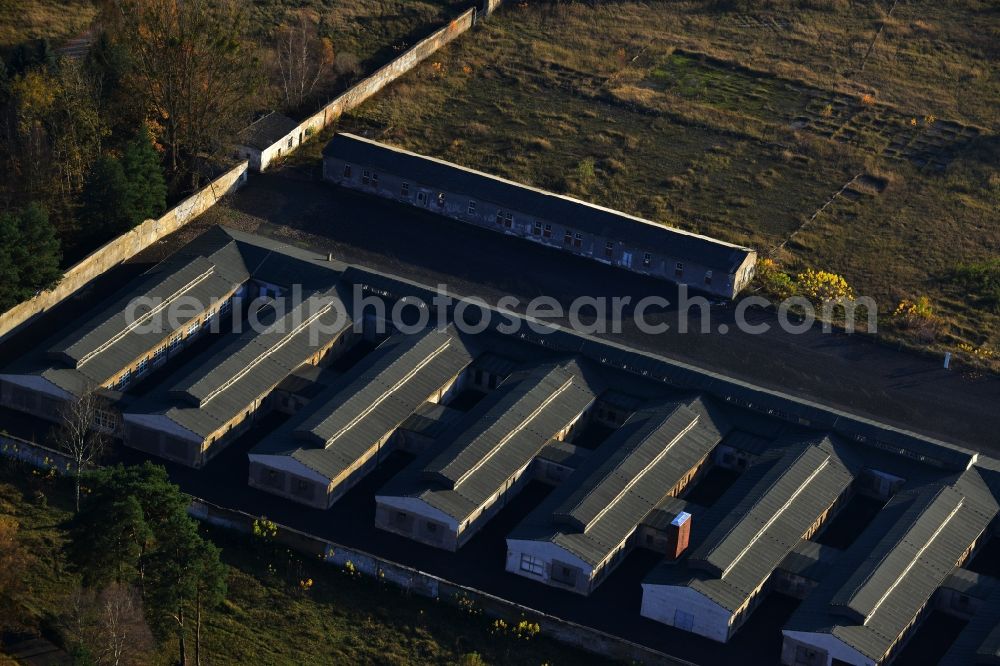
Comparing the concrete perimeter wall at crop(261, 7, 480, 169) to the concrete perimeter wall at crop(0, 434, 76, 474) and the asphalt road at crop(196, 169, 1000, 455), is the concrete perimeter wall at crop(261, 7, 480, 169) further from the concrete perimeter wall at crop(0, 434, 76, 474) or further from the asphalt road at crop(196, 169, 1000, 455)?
the concrete perimeter wall at crop(0, 434, 76, 474)

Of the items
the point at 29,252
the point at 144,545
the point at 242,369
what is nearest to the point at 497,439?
the point at 242,369

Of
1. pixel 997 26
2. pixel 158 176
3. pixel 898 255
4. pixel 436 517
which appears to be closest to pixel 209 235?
pixel 158 176

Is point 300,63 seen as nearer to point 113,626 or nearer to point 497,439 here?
point 497,439

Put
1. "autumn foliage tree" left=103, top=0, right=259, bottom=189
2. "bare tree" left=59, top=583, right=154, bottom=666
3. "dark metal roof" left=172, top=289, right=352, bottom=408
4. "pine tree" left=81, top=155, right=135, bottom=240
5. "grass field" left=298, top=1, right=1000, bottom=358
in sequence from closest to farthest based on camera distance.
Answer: "bare tree" left=59, top=583, right=154, bottom=666, "dark metal roof" left=172, top=289, right=352, bottom=408, "pine tree" left=81, top=155, right=135, bottom=240, "autumn foliage tree" left=103, top=0, right=259, bottom=189, "grass field" left=298, top=1, right=1000, bottom=358

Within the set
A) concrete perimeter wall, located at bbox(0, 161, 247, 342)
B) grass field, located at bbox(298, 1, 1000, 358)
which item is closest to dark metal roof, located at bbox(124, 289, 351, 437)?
concrete perimeter wall, located at bbox(0, 161, 247, 342)

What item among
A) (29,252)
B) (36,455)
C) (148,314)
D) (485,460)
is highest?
(29,252)

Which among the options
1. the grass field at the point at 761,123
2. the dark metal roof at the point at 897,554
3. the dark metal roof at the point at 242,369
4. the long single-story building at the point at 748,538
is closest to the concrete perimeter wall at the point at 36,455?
the dark metal roof at the point at 242,369
